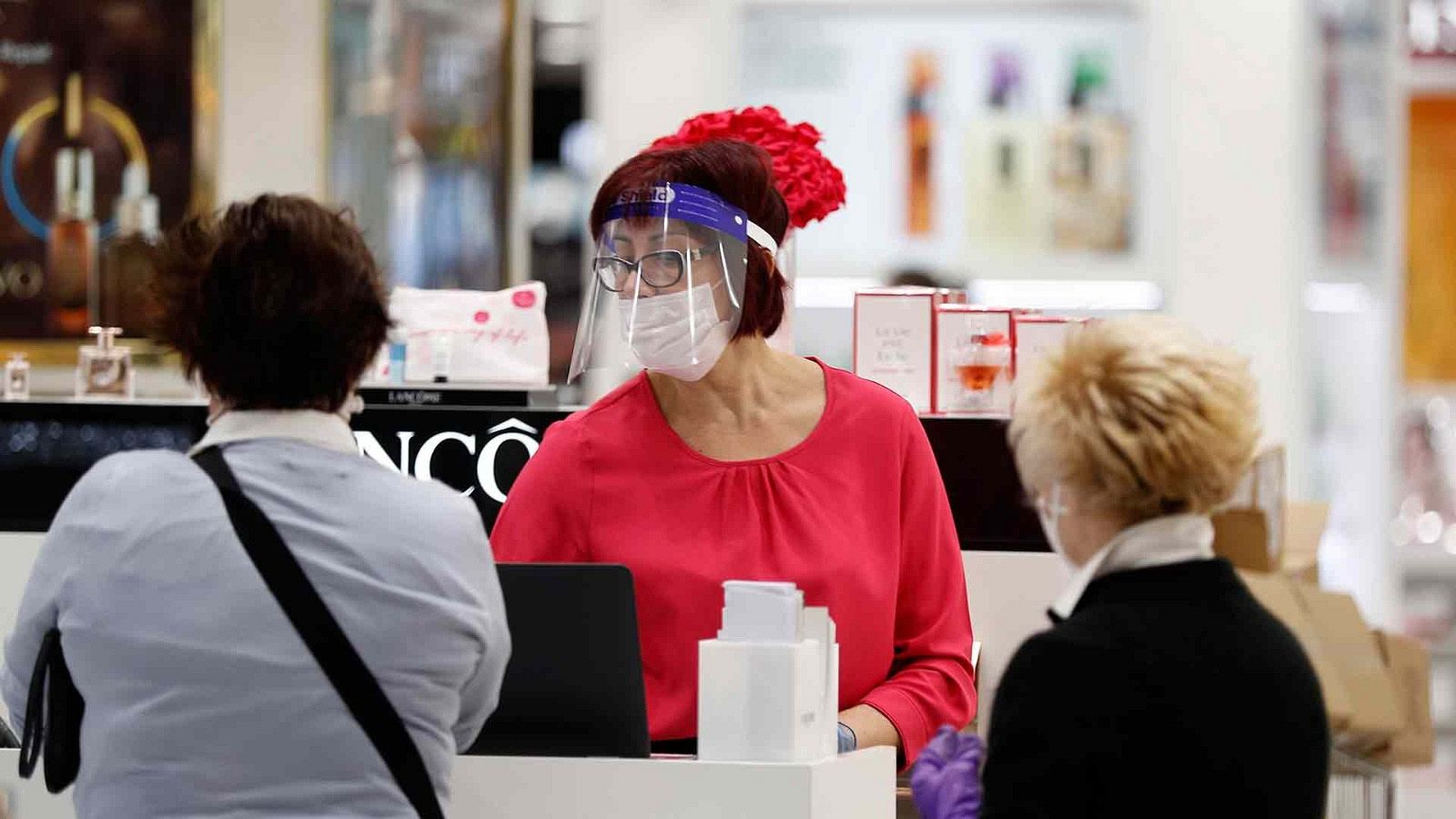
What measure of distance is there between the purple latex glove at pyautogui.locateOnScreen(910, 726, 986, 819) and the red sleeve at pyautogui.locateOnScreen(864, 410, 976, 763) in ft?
2.17

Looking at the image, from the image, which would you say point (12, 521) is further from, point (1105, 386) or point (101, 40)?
point (101, 40)

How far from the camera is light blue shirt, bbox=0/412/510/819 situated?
5.11 ft

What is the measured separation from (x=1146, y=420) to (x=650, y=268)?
0.95 m

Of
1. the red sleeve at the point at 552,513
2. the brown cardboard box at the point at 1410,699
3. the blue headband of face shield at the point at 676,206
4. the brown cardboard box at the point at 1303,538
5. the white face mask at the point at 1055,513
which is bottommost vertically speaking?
the brown cardboard box at the point at 1410,699

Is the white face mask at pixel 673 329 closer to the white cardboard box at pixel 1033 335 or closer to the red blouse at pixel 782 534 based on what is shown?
the red blouse at pixel 782 534

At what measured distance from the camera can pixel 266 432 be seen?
1.64m

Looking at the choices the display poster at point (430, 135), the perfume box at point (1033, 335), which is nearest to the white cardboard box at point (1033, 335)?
the perfume box at point (1033, 335)

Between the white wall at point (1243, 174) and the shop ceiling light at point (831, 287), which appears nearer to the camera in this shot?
the white wall at point (1243, 174)

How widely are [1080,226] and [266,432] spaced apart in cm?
376

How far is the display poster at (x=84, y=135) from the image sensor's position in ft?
17.3

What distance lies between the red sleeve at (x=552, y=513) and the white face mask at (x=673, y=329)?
0.17 meters

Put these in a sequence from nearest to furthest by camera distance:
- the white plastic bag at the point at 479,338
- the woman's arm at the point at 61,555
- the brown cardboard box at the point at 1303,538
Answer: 1. the woman's arm at the point at 61,555
2. the white plastic bag at the point at 479,338
3. the brown cardboard box at the point at 1303,538

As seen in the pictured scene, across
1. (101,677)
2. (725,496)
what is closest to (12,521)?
(725,496)

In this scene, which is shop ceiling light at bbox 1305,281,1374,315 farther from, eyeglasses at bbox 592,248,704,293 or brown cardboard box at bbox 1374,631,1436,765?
eyeglasses at bbox 592,248,704,293
